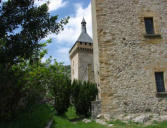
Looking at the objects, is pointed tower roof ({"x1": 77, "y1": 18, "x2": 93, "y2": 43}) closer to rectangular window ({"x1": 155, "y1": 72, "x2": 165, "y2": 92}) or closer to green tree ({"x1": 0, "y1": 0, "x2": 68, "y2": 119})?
rectangular window ({"x1": 155, "y1": 72, "x2": 165, "y2": 92})

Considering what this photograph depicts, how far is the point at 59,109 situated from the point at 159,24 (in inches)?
294

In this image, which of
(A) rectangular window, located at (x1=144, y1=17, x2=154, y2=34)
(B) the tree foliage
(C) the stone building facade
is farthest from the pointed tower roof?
→ (B) the tree foliage

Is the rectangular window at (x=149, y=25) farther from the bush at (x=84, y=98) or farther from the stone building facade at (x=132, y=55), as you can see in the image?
the bush at (x=84, y=98)

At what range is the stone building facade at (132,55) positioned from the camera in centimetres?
851

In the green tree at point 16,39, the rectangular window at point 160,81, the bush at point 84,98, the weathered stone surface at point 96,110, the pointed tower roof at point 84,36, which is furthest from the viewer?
the pointed tower roof at point 84,36

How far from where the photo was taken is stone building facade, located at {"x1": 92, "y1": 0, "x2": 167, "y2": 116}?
8.51 m

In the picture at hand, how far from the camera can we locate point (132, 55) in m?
9.07

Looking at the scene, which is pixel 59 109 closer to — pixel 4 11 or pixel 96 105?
pixel 96 105

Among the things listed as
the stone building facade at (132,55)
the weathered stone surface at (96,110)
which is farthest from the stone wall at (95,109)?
the stone building facade at (132,55)

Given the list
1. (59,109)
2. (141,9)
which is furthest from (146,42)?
(59,109)

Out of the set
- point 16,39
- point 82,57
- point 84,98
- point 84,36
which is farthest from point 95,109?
point 84,36

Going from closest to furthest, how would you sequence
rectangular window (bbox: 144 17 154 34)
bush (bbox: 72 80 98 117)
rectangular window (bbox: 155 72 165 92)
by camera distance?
rectangular window (bbox: 155 72 165 92), bush (bbox: 72 80 98 117), rectangular window (bbox: 144 17 154 34)

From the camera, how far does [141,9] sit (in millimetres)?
9742

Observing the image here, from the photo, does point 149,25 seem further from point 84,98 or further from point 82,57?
point 82,57
